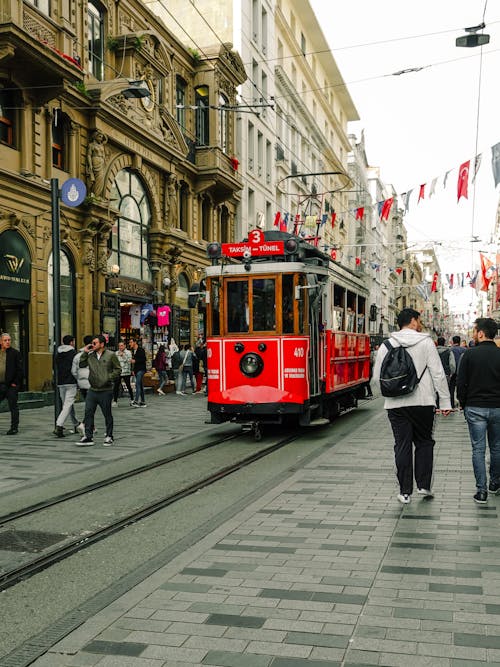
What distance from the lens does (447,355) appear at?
17.5 metres

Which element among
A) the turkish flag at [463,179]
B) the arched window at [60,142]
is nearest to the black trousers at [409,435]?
the turkish flag at [463,179]

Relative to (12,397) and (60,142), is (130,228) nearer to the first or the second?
(60,142)

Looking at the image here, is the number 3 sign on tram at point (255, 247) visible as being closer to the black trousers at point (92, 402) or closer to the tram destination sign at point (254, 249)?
the tram destination sign at point (254, 249)

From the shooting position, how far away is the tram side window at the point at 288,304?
1292 cm

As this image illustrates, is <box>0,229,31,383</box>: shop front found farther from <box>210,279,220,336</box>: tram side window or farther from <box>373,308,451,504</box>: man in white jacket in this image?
<box>373,308,451,504</box>: man in white jacket

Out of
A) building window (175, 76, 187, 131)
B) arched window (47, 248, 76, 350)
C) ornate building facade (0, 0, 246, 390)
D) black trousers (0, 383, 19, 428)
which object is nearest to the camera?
black trousers (0, 383, 19, 428)

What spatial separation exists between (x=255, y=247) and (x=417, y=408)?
669 centimetres

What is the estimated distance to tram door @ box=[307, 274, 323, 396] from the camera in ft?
42.7

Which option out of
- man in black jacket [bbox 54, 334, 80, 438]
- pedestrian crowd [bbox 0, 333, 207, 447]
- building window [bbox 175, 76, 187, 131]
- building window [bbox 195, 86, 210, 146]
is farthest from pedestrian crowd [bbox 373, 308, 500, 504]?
building window [bbox 195, 86, 210, 146]

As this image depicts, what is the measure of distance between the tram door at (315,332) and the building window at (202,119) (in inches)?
765

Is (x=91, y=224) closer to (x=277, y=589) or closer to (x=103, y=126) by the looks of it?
(x=103, y=126)

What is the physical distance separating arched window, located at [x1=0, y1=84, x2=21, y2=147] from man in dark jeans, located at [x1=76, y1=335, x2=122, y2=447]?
8979mm

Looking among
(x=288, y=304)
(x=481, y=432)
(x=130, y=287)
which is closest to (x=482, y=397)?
(x=481, y=432)

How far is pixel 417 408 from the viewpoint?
7246 millimetres
